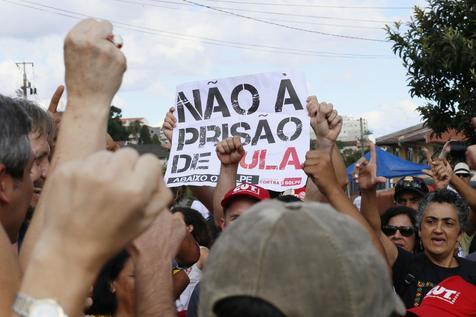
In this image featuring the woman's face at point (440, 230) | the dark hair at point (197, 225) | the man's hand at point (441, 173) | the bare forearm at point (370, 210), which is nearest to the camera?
the bare forearm at point (370, 210)

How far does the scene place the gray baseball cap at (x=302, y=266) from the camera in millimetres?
1365

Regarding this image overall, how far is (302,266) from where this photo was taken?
4.47 ft

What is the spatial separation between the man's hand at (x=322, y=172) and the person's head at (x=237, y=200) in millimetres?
1428

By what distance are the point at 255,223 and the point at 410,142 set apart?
43158mm

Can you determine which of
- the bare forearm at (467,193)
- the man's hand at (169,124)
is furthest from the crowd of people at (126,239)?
the bare forearm at (467,193)

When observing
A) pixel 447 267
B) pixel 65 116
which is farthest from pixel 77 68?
pixel 447 267

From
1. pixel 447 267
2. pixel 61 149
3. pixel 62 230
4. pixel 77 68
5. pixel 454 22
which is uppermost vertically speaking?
pixel 454 22

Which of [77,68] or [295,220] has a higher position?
[77,68]

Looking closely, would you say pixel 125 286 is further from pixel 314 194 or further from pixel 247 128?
pixel 247 128

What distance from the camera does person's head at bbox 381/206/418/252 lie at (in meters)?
6.30

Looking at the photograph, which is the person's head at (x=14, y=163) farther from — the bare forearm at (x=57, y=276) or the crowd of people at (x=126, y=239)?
the bare forearm at (x=57, y=276)

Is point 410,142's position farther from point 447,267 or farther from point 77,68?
point 77,68

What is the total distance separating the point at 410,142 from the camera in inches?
1714

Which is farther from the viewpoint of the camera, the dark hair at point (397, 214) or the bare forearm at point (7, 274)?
the dark hair at point (397, 214)
